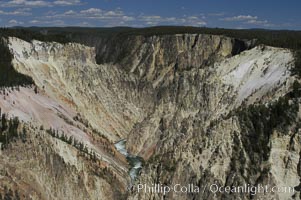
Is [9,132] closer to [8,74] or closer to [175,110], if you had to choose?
[8,74]

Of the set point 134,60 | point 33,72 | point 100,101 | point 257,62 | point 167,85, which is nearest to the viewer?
point 257,62

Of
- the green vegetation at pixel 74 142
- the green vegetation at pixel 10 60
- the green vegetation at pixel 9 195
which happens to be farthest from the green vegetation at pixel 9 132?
the green vegetation at pixel 10 60

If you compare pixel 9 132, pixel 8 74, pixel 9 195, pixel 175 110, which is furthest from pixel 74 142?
pixel 175 110

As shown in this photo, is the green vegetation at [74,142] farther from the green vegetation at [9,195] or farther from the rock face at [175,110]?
the green vegetation at [9,195]

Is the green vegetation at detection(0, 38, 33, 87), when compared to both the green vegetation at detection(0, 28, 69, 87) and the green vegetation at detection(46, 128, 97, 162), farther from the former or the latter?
the green vegetation at detection(46, 128, 97, 162)

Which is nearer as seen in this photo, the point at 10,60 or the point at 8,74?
the point at 8,74

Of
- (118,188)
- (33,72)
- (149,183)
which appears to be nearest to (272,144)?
(149,183)

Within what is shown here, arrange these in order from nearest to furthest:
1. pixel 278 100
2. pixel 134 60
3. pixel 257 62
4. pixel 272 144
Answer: pixel 272 144 → pixel 278 100 → pixel 257 62 → pixel 134 60

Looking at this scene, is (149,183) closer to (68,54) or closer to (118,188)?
(118,188)
